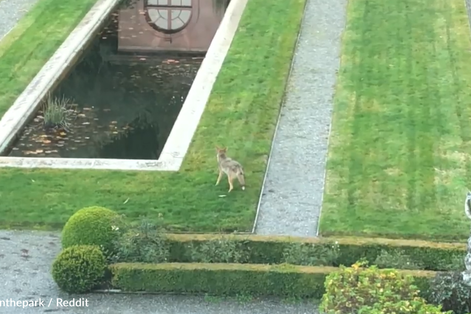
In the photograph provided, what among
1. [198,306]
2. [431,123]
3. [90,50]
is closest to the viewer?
[198,306]

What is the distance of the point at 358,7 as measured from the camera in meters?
26.9

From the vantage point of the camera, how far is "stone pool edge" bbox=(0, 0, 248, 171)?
18094mm

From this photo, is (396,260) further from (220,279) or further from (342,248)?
(220,279)

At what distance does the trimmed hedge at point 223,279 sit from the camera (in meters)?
13.7

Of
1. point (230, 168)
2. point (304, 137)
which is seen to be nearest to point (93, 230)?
point (230, 168)

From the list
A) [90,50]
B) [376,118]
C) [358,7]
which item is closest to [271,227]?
Answer: [376,118]

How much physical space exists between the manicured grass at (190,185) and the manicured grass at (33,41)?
12.8 feet

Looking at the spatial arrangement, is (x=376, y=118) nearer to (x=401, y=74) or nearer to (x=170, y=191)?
(x=401, y=74)

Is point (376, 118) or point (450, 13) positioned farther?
point (450, 13)

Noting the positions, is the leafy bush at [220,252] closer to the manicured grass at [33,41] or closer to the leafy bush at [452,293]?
the leafy bush at [452,293]

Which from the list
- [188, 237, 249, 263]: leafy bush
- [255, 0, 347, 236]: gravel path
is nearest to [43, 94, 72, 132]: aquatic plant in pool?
[255, 0, 347, 236]: gravel path

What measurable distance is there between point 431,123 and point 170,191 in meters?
6.09

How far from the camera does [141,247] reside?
14375 mm

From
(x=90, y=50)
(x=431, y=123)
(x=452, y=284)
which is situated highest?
(x=452, y=284)
